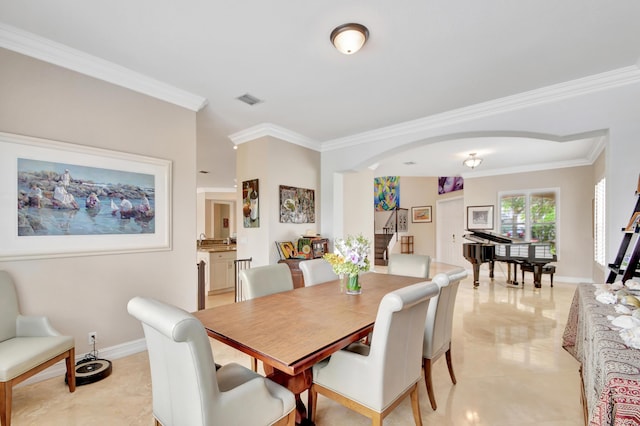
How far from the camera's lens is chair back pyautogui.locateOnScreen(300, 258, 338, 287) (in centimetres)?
281

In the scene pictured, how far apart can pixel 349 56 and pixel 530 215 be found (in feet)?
22.1

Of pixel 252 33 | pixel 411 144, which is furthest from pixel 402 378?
pixel 411 144

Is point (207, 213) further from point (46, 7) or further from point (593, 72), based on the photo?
point (593, 72)

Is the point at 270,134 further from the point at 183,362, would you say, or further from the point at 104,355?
the point at 183,362

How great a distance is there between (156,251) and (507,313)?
477 centimetres

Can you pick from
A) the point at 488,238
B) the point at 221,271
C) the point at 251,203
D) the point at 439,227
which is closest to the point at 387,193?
the point at 439,227

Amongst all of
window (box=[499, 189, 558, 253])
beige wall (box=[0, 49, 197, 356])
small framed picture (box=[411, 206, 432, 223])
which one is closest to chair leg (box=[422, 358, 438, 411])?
beige wall (box=[0, 49, 197, 356])

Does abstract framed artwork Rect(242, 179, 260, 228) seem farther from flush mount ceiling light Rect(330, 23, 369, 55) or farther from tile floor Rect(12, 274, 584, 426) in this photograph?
flush mount ceiling light Rect(330, 23, 369, 55)

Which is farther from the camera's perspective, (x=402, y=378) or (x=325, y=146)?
(x=325, y=146)

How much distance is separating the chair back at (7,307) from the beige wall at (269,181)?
8.50ft

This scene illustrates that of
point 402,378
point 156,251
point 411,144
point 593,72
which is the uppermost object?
point 593,72

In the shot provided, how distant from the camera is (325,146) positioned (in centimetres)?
505

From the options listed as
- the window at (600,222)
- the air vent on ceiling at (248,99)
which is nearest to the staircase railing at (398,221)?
the window at (600,222)

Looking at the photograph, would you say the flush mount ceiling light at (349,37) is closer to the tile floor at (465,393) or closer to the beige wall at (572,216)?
the tile floor at (465,393)
